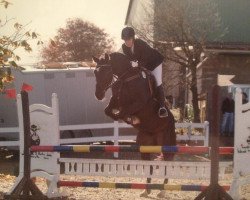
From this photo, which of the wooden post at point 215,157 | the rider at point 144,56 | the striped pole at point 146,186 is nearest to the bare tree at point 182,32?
the rider at point 144,56

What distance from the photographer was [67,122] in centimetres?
1558

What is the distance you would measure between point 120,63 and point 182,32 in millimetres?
14821

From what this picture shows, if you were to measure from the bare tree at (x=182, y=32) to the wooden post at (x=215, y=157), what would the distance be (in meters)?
15.7

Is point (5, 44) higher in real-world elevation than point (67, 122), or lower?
higher

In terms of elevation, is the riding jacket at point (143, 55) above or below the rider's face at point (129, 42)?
below

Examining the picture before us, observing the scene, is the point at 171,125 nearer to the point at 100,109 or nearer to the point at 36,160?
the point at 36,160

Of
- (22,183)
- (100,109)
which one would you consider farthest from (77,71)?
(22,183)

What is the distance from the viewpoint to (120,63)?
767 centimetres

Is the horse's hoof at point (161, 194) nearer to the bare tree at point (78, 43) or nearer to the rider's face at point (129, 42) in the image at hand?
the rider's face at point (129, 42)

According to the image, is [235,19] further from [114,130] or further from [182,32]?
[114,130]

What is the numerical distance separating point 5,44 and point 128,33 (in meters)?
2.56

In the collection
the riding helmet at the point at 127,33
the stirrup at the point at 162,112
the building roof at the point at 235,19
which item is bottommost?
the stirrup at the point at 162,112

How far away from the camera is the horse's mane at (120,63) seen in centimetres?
765

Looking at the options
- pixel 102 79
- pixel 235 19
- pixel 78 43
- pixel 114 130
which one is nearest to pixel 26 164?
pixel 102 79
